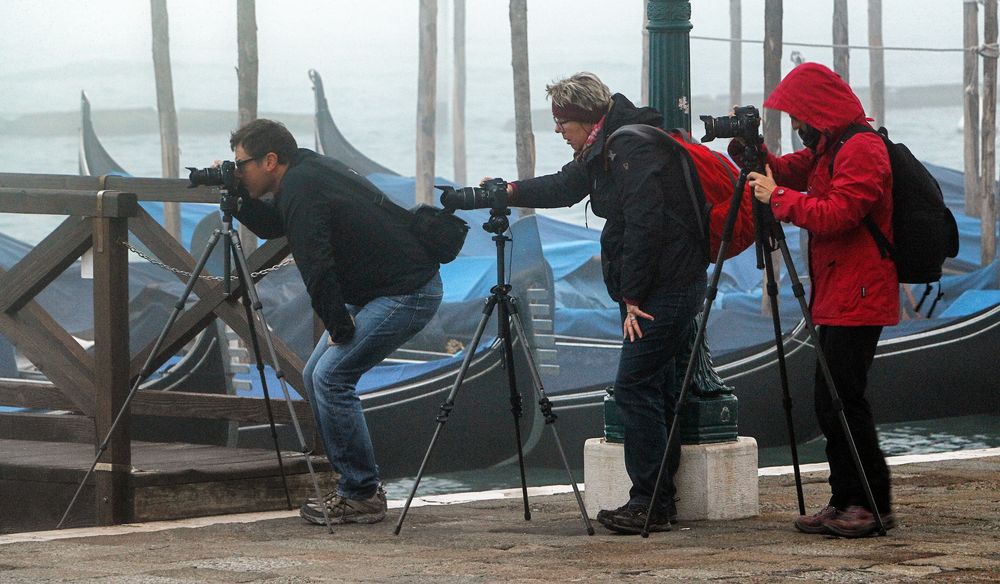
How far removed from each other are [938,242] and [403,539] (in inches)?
72.1

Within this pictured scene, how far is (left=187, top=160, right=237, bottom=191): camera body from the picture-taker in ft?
16.7

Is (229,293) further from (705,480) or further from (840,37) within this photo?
(840,37)

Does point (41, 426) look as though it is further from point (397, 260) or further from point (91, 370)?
point (397, 260)

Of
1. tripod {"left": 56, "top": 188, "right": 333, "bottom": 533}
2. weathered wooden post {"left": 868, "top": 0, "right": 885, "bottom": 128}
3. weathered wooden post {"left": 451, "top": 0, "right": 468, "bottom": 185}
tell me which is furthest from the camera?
weathered wooden post {"left": 451, "top": 0, "right": 468, "bottom": 185}

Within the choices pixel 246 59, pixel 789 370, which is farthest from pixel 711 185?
pixel 246 59

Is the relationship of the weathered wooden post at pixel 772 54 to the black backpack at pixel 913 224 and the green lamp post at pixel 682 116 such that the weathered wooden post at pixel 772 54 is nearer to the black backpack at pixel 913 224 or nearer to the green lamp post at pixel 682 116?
the green lamp post at pixel 682 116

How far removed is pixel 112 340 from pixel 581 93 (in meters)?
2.10

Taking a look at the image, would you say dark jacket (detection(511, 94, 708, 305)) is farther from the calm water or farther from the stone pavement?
the calm water

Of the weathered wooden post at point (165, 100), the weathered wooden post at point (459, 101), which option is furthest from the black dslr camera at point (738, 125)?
the weathered wooden post at point (459, 101)

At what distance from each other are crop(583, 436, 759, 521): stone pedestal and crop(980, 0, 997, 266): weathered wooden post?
14863 millimetres

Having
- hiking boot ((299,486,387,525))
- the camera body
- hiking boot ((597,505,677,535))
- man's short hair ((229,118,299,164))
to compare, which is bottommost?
hiking boot ((299,486,387,525))

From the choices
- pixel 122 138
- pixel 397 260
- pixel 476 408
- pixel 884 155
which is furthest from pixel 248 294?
pixel 122 138

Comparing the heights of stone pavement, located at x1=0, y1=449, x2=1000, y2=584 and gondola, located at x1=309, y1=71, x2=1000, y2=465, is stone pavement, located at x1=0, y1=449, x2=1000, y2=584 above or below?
above

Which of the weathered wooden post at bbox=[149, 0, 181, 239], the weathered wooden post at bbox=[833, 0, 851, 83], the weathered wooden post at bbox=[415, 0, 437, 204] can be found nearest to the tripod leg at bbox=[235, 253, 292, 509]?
the weathered wooden post at bbox=[149, 0, 181, 239]
